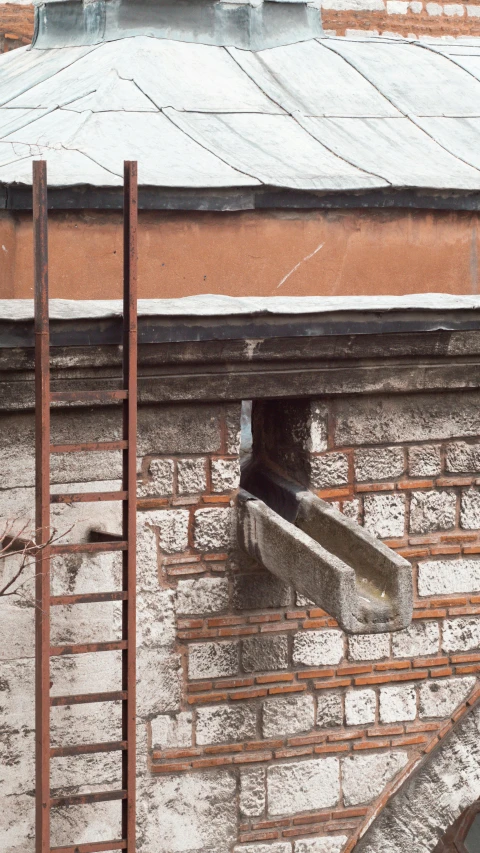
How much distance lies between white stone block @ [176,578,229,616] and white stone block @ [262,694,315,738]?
0.40 meters

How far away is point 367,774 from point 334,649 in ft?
1.60

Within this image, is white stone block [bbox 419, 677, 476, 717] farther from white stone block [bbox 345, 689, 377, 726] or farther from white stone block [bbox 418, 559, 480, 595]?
white stone block [bbox 418, 559, 480, 595]

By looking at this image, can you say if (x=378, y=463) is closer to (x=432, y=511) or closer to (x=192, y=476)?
(x=432, y=511)

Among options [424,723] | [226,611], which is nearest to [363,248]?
[226,611]

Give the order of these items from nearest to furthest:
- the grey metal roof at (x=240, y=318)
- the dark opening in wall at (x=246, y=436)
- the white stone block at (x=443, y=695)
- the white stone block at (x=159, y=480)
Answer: the grey metal roof at (x=240, y=318) → the white stone block at (x=159, y=480) → the white stone block at (x=443, y=695) → the dark opening in wall at (x=246, y=436)

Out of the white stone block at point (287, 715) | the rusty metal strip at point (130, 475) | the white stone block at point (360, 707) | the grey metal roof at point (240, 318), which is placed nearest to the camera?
the rusty metal strip at point (130, 475)

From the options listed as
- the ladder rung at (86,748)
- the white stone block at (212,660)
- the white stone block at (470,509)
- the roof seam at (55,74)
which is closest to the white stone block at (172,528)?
the white stone block at (212,660)

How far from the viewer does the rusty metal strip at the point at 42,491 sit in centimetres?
329

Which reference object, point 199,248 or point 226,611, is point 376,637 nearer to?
point 226,611

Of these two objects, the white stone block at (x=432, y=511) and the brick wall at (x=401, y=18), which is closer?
the white stone block at (x=432, y=511)

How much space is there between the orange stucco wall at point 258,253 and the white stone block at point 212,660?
3.98 ft

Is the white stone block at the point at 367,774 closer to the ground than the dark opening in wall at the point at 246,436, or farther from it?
closer to the ground

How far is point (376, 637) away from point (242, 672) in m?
0.51

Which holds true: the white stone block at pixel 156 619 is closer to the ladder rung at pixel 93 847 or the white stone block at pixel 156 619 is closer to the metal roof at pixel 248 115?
the ladder rung at pixel 93 847
